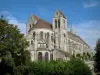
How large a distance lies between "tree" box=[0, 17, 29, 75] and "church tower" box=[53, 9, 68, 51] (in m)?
51.8

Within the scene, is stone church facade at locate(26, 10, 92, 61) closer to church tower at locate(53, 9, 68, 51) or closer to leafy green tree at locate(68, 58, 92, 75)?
church tower at locate(53, 9, 68, 51)

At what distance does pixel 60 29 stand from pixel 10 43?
58.3 metres

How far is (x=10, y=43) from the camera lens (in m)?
48.9

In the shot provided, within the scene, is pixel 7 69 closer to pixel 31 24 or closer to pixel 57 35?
pixel 57 35

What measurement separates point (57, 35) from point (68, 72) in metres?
46.1

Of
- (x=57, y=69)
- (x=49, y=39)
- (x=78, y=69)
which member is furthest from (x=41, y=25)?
(x=78, y=69)

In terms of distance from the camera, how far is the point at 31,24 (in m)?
115

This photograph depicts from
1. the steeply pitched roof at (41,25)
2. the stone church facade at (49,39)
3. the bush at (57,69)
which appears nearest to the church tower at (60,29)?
the stone church facade at (49,39)

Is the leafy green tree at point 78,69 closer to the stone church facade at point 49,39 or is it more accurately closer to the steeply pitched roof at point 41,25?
the stone church facade at point 49,39

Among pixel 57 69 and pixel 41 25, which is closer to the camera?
pixel 57 69

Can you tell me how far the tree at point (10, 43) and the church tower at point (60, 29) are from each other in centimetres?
5181

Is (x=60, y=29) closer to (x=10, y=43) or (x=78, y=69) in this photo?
(x=78, y=69)

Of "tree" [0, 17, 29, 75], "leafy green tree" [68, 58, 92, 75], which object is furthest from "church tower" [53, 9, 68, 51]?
"tree" [0, 17, 29, 75]

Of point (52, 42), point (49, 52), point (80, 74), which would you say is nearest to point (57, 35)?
point (52, 42)
